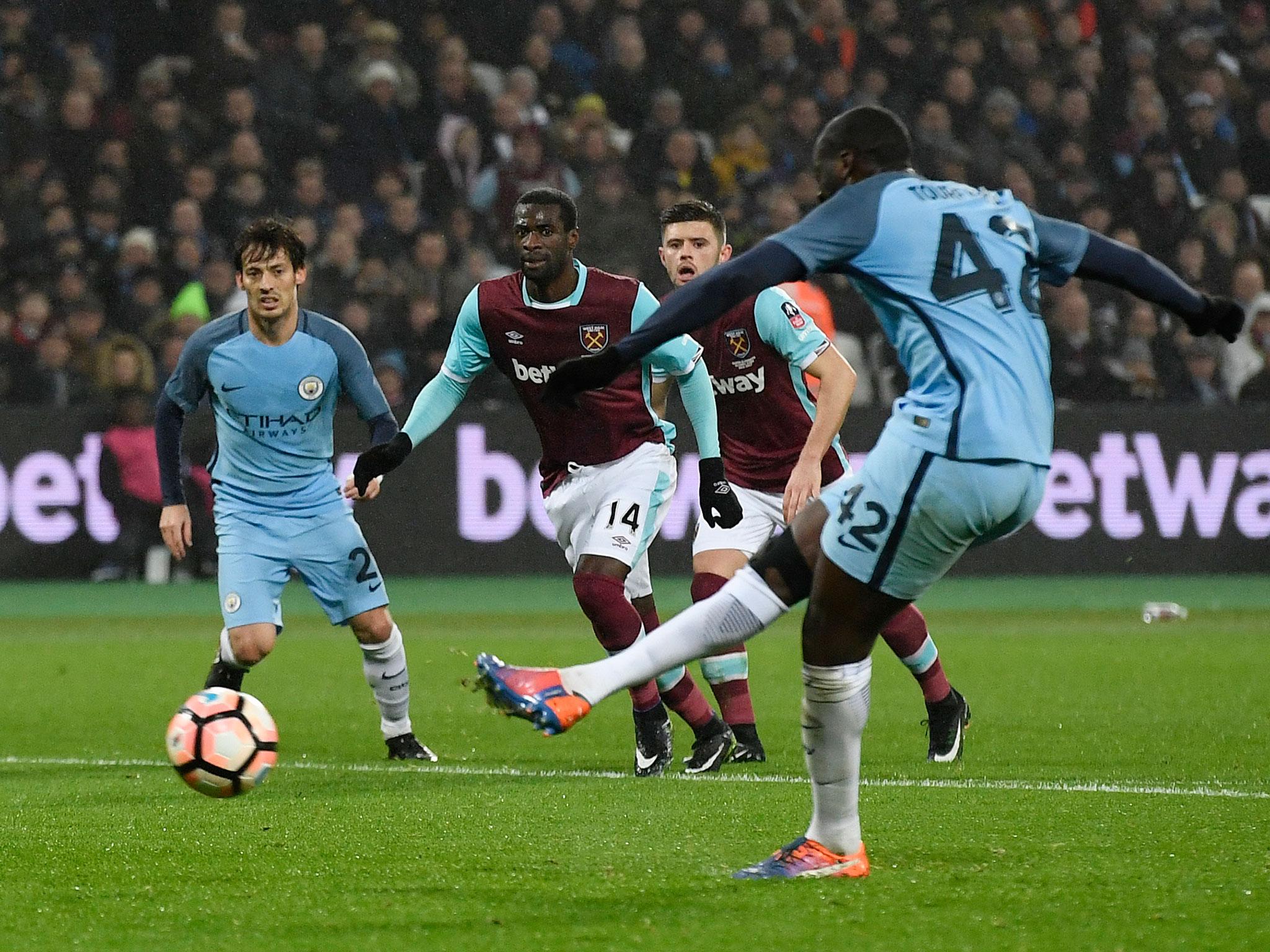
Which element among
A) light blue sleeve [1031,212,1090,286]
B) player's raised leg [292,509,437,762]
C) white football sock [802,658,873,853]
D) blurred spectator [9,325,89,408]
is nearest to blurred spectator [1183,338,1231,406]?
blurred spectator [9,325,89,408]

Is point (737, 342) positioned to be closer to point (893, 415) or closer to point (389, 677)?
point (389, 677)

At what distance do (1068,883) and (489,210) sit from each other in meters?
12.6

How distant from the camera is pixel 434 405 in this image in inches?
278

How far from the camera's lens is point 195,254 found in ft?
51.9

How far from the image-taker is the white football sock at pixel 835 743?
15.2ft

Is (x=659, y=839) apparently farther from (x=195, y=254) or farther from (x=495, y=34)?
(x=495, y=34)

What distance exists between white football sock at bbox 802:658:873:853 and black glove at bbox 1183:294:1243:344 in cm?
118

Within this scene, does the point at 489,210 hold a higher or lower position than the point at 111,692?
higher

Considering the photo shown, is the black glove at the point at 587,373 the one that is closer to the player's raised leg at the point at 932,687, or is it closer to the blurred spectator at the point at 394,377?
the player's raised leg at the point at 932,687

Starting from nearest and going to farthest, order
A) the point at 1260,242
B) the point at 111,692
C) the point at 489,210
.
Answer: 1. the point at 111,692
2. the point at 489,210
3. the point at 1260,242

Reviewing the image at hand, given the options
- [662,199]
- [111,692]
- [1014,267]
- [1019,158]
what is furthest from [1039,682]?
[1019,158]

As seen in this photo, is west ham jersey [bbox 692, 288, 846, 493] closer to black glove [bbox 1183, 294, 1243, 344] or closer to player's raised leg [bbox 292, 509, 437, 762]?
player's raised leg [bbox 292, 509, 437, 762]

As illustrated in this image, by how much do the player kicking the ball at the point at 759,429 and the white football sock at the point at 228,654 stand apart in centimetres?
173

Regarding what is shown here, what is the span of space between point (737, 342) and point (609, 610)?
1.33 metres
